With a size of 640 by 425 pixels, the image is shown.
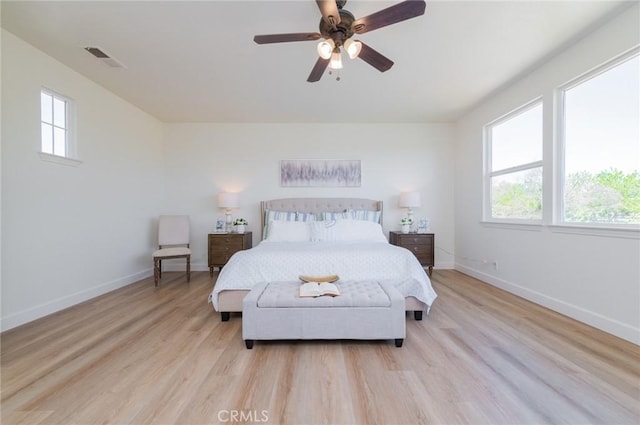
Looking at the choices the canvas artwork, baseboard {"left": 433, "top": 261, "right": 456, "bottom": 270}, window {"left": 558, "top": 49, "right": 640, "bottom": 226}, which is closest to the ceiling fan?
window {"left": 558, "top": 49, "right": 640, "bottom": 226}

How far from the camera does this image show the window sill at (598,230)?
87.3 inches

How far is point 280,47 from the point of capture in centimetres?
265

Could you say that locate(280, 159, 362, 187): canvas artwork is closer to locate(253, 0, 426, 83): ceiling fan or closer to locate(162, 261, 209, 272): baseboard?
locate(162, 261, 209, 272): baseboard

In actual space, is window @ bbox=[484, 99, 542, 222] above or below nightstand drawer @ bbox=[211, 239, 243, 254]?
above

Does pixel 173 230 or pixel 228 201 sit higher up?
pixel 228 201

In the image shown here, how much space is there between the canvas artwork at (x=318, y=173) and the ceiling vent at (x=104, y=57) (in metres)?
2.62

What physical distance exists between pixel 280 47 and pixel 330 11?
3.30 ft

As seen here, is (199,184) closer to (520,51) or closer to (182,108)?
(182,108)

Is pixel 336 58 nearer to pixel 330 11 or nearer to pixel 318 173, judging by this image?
pixel 330 11

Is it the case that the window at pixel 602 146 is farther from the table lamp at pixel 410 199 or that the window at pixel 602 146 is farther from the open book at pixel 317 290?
the open book at pixel 317 290

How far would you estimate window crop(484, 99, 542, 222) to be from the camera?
3.30 m

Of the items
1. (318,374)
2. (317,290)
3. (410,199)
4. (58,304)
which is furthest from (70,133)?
(410,199)

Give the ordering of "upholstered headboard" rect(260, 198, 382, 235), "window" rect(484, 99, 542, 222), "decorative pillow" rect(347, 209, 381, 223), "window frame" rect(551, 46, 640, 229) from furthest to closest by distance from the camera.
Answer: "upholstered headboard" rect(260, 198, 382, 235) < "decorative pillow" rect(347, 209, 381, 223) < "window" rect(484, 99, 542, 222) < "window frame" rect(551, 46, 640, 229)

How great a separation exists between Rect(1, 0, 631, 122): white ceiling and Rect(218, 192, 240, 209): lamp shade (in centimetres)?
143
